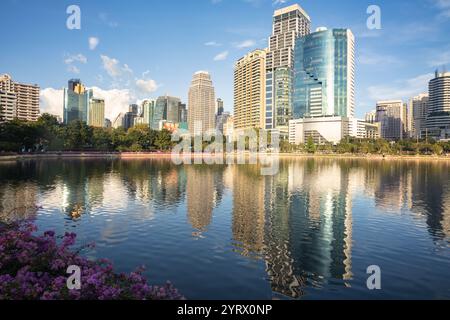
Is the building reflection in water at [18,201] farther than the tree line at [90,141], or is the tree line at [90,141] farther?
the tree line at [90,141]

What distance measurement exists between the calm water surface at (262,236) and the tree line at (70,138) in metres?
75.1

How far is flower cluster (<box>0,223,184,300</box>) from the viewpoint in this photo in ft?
30.2

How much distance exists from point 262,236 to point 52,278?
15.0m

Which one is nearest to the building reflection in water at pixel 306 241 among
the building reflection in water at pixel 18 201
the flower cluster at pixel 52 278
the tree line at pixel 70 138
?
the flower cluster at pixel 52 278

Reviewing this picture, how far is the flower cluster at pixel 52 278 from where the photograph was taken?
920 centimetres

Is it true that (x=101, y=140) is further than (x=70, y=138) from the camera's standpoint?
Yes

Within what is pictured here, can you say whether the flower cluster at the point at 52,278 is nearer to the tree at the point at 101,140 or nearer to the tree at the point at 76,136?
the tree at the point at 76,136

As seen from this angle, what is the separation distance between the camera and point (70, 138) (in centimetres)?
13788

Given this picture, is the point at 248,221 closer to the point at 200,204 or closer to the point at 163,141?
the point at 200,204
